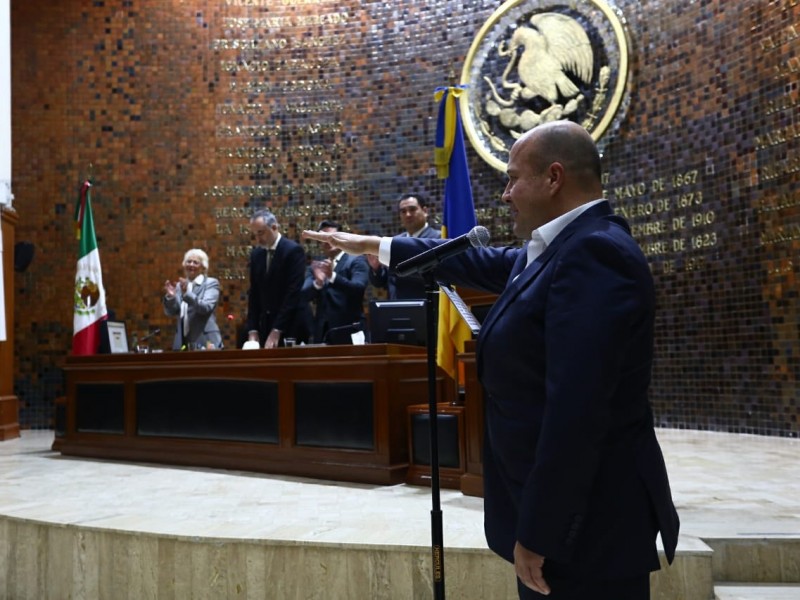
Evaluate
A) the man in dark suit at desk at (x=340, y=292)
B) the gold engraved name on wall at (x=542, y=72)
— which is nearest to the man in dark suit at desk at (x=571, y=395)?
the man in dark suit at desk at (x=340, y=292)

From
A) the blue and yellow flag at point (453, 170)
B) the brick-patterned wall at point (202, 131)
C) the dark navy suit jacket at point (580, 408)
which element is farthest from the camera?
the brick-patterned wall at point (202, 131)

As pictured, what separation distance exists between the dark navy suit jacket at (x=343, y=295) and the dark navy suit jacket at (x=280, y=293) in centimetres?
22

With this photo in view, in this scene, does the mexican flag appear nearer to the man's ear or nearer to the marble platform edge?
the marble platform edge

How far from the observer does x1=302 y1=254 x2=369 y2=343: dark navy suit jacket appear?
6312 millimetres

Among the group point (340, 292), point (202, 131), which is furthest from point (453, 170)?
point (202, 131)

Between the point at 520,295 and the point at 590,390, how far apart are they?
0.25m

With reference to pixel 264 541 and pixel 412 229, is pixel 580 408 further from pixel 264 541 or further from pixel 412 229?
pixel 412 229

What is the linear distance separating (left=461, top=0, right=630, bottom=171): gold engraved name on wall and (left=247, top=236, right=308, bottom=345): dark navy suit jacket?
315 centimetres

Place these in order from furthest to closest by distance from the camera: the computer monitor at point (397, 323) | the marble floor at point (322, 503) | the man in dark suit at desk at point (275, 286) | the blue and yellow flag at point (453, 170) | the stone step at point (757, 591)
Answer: the man in dark suit at desk at point (275, 286)
the blue and yellow flag at point (453, 170)
the computer monitor at point (397, 323)
the marble floor at point (322, 503)
the stone step at point (757, 591)

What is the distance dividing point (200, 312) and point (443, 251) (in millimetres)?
4897

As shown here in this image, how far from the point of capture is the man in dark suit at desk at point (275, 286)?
5953mm

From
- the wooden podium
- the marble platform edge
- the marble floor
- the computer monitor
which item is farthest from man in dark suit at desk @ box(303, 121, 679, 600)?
the computer monitor

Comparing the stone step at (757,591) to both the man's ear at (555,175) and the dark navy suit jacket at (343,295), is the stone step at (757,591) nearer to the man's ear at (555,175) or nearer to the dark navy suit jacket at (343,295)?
the man's ear at (555,175)

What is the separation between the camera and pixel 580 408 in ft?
4.32
